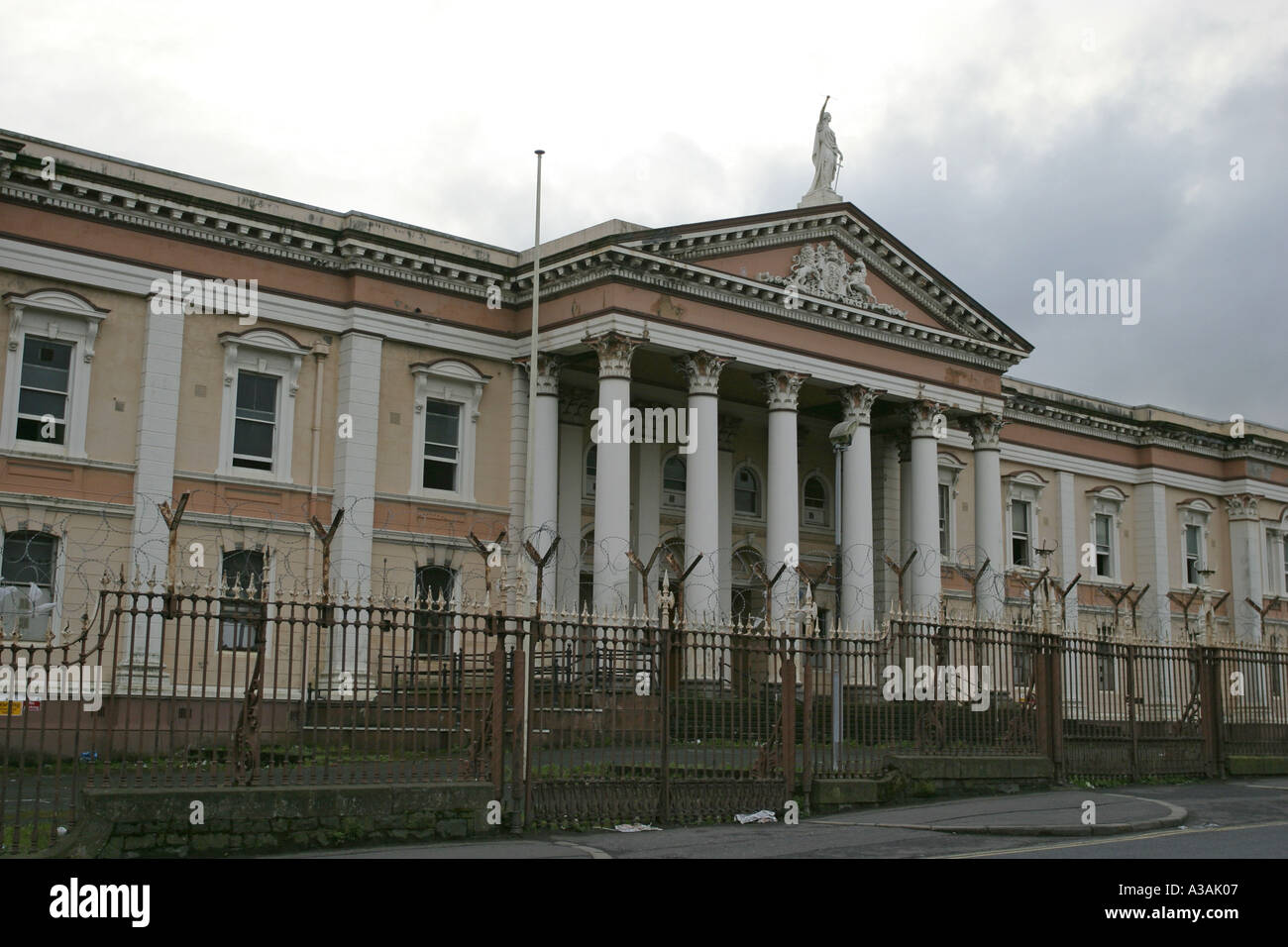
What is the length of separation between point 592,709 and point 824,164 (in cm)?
2209

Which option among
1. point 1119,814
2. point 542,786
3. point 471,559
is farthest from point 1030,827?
point 471,559

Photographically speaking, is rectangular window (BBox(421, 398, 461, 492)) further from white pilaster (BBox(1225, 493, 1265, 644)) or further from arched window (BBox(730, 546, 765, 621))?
white pilaster (BBox(1225, 493, 1265, 644))

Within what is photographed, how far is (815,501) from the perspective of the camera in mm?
38219

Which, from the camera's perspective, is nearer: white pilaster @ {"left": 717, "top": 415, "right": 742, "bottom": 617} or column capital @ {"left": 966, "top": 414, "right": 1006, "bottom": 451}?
white pilaster @ {"left": 717, "top": 415, "right": 742, "bottom": 617}

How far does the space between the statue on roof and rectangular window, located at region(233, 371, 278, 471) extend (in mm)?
13939

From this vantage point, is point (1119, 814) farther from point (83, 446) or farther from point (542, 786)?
point (83, 446)

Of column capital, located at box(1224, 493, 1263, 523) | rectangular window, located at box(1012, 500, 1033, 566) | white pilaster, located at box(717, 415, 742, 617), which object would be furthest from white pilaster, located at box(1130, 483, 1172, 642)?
white pilaster, located at box(717, 415, 742, 617)

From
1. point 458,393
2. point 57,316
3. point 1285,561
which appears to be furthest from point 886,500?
point 57,316

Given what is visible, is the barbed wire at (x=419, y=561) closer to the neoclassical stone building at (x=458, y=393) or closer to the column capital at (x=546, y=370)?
the neoclassical stone building at (x=458, y=393)

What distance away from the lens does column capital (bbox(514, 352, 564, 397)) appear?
30109mm

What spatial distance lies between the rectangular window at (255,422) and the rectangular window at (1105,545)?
2919 cm

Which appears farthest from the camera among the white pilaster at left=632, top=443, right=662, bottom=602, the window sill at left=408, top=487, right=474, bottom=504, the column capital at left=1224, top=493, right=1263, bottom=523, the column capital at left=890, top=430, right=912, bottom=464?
the column capital at left=1224, top=493, right=1263, bottom=523

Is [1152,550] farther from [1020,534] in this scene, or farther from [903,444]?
[903,444]

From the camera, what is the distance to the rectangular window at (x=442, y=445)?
29.7 meters
